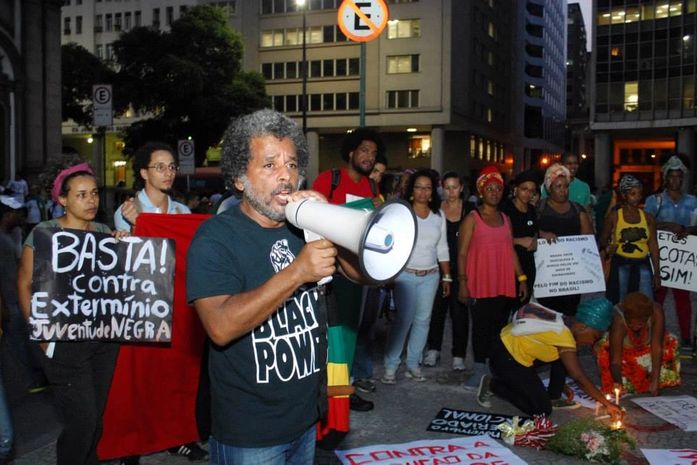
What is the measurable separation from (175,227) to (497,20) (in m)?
57.0

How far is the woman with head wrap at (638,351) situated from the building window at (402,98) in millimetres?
40380

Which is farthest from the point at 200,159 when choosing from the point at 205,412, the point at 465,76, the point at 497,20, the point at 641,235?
the point at 205,412

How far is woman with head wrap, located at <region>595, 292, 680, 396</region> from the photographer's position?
5.76 m

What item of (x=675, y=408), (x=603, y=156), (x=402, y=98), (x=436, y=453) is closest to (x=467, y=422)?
(x=436, y=453)

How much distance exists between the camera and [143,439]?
4383 mm

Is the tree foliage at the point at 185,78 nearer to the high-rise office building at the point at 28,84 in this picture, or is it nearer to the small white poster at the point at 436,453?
the high-rise office building at the point at 28,84

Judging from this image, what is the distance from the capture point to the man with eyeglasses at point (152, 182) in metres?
4.73

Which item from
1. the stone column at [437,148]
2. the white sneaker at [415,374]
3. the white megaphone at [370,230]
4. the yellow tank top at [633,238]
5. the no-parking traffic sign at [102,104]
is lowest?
the white sneaker at [415,374]

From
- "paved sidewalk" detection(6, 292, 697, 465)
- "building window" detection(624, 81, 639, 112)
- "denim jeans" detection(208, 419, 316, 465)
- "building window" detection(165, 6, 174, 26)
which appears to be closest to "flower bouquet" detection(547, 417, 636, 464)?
"paved sidewalk" detection(6, 292, 697, 465)

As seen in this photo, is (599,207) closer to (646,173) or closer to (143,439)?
(143,439)

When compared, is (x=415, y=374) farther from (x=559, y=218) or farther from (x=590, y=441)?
(x=590, y=441)

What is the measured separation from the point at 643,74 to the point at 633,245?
159 feet

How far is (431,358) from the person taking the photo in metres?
7.05

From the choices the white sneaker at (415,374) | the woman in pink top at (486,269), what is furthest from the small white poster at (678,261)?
the white sneaker at (415,374)
